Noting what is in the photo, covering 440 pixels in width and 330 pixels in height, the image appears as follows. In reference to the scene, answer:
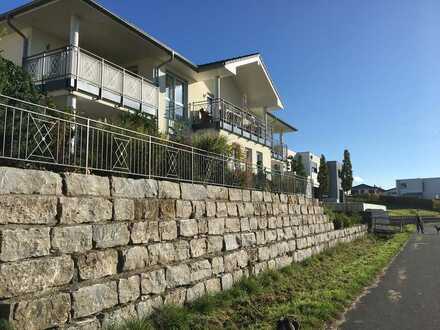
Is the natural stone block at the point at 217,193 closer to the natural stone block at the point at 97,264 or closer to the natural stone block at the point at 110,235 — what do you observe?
the natural stone block at the point at 110,235

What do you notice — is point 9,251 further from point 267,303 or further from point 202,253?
point 267,303

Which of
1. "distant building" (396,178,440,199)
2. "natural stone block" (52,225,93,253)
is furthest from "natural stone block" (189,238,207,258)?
"distant building" (396,178,440,199)

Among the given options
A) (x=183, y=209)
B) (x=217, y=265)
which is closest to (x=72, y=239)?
(x=183, y=209)

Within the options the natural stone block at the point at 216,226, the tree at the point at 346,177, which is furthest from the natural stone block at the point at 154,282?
the tree at the point at 346,177

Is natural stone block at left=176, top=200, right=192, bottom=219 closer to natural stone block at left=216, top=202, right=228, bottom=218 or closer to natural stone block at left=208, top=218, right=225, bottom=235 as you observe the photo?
natural stone block at left=208, top=218, right=225, bottom=235

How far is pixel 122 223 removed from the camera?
20.5 ft

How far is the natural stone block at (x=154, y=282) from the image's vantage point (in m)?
6.26

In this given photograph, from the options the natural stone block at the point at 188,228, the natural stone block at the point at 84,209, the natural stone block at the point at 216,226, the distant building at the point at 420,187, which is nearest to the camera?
the natural stone block at the point at 84,209

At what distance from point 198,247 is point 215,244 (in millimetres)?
692

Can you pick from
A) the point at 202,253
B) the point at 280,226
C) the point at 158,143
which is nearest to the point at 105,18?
the point at 158,143

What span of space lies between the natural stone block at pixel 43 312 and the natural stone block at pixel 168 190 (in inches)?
108

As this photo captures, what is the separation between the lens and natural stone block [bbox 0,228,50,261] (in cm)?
446

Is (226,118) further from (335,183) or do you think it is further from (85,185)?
(335,183)

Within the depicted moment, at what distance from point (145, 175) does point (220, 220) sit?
2055mm
